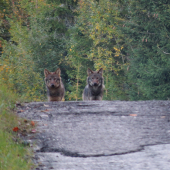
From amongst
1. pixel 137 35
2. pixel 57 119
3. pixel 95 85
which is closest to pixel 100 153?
pixel 57 119

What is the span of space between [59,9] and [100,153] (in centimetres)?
3861

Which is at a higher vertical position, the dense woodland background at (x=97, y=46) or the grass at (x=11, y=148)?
the dense woodland background at (x=97, y=46)

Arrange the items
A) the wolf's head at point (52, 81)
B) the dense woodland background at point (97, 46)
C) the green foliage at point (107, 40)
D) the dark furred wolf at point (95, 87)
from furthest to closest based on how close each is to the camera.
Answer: the green foliage at point (107, 40) < the dense woodland background at point (97, 46) < the dark furred wolf at point (95, 87) < the wolf's head at point (52, 81)

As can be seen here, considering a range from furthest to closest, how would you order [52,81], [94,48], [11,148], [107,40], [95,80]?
[94,48], [107,40], [95,80], [52,81], [11,148]

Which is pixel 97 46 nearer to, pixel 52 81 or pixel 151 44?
pixel 151 44

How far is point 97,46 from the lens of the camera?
35.9 metres

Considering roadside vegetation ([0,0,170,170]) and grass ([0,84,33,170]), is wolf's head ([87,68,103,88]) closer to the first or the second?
roadside vegetation ([0,0,170,170])

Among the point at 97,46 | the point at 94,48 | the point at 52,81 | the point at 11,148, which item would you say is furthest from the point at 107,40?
the point at 11,148

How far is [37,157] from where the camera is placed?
5102 millimetres

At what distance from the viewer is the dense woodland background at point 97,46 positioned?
23.9 metres

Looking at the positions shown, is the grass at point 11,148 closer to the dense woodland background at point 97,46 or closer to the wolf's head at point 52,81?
the wolf's head at point 52,81

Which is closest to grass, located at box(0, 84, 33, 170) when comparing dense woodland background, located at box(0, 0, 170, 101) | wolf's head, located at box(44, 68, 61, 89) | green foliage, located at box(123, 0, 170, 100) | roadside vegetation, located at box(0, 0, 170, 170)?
roadside vegetation, located at box(0, 0, 170, 170)

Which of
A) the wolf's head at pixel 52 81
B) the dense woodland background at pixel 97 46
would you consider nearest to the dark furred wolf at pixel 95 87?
the wolf's head at pixel 52 81

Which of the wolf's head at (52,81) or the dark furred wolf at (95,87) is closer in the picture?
the wolf's head at (52,81)
